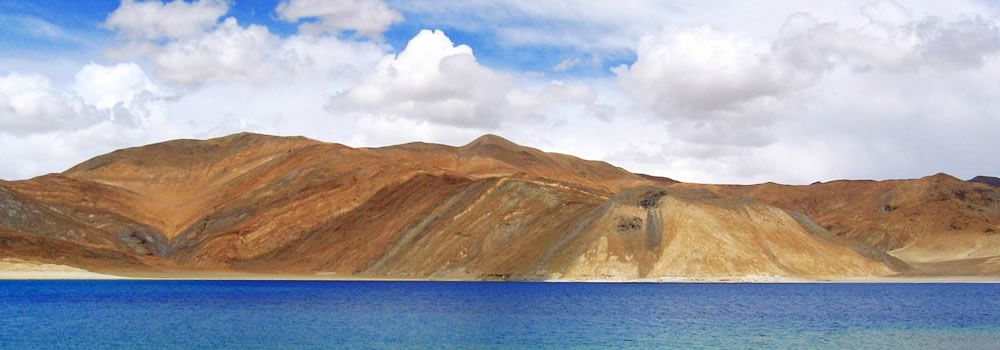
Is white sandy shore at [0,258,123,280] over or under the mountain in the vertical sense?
under

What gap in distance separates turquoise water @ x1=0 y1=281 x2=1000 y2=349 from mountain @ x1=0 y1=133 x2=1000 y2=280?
25767mm

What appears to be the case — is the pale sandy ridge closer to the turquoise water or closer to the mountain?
the mountain

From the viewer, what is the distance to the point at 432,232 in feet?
488

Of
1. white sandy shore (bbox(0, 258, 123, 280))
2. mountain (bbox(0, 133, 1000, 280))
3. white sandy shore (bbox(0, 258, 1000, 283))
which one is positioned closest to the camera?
white sandy shore (bbox(0, 258, 1000, 283))

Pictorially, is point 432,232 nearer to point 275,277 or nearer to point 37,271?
point 275,277

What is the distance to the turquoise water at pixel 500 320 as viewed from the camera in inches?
1945

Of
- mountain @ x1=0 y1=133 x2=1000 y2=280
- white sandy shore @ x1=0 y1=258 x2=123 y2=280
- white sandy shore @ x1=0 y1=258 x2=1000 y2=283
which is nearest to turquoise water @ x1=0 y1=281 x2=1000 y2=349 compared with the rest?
white sandy shore @ x1=0 y1=258 x2=1000 y2=283

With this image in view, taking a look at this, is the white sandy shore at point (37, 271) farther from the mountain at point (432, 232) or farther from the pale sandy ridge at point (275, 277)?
the mountain at point (432, 232)

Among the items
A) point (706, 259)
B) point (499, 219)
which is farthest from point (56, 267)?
point (706, 259)

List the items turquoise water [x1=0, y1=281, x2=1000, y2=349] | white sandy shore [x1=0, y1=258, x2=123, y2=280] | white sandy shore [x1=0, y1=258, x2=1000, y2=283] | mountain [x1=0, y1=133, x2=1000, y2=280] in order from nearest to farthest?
turquoise water [x1=0, y1=281, x2=1000, y2=349]
white sandy shore [x1=0, y1=258, x2=1000, y2=283]
mountain [x1=0, y1=133, x2=1000, y2=280]
white sandy shore [x1=0, y1=258, x2=123, y2=280]

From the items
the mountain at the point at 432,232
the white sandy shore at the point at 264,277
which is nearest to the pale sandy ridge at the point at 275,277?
the white sandy shore at the point at 264,277

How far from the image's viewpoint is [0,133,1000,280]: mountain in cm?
12125

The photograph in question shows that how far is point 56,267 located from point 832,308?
11465 centimetres

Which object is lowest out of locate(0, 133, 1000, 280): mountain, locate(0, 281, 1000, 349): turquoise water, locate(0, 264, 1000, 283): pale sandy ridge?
locate(0, 281, 1000, 349): turquoise water
